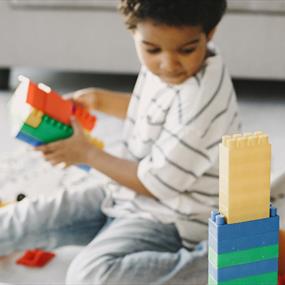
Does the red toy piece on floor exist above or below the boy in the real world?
below

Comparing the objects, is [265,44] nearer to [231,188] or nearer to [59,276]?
[59,276]

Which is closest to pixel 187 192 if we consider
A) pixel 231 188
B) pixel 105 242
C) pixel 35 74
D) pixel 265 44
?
pixel 105 242

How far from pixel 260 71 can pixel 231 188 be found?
1.44 meters

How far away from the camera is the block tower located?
68 centimetres

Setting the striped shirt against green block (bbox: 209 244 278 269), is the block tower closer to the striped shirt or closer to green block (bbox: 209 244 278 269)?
green block (bbox: 209 244 278 269)

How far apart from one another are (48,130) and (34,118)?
0.13 ft

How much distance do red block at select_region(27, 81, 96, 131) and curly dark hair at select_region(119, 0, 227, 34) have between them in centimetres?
16

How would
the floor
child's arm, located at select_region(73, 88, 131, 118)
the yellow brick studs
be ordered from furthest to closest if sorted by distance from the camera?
child's arm, located at select_region(73, 88, 131, 118) → the floor → the yellow brick studs

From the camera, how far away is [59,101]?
1198 mm

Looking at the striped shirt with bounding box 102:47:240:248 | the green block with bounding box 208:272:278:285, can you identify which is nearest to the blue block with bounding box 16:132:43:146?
the striped shirt with bounding box 102:47:240:248

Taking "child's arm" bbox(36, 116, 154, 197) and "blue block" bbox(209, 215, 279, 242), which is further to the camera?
"child's arm" bbox(36, 116, 154, 197)

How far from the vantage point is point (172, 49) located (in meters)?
1.12

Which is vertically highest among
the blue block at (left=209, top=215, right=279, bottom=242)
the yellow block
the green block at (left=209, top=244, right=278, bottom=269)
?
the yellow block

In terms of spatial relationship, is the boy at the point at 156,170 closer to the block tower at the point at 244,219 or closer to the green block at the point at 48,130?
the green block at the point at 48,130
